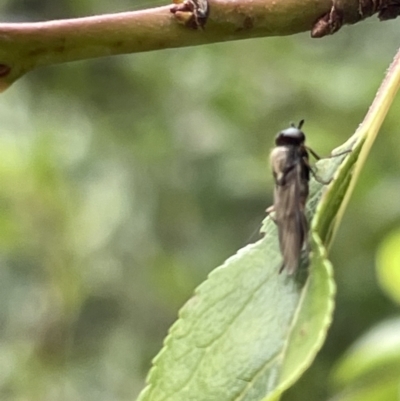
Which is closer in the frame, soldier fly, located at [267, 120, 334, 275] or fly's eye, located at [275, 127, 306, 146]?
soldier fly, located at [267, 120, 334, 275]

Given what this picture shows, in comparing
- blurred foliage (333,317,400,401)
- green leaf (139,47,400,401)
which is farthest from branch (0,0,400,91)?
blurred foliage (333,317,400,401)

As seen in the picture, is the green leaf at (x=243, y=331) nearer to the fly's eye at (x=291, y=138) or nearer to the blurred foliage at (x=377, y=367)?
the fly's eye at (x=291, y=138)

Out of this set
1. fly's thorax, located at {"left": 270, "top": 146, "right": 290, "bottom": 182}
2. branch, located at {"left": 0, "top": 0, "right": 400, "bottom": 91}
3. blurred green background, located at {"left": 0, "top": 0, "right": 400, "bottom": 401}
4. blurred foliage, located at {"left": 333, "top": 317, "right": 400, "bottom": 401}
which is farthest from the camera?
blurred green background, located at {"left": 0, "top": 0, "right": 400, "bottom": 401}

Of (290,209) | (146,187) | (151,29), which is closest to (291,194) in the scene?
(290,209)

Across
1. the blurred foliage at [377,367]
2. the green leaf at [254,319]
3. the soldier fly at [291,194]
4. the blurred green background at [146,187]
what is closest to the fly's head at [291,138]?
the soldier fly at [291,194]

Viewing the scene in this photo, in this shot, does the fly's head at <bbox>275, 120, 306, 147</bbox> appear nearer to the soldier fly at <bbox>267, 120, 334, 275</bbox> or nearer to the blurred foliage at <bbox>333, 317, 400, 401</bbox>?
the soldier fly at <bbox>267, 120, 334, 275</bbox>

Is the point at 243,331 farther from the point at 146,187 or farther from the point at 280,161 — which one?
the point at 146,187

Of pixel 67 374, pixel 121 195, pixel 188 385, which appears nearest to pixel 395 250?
pixel 188 385
